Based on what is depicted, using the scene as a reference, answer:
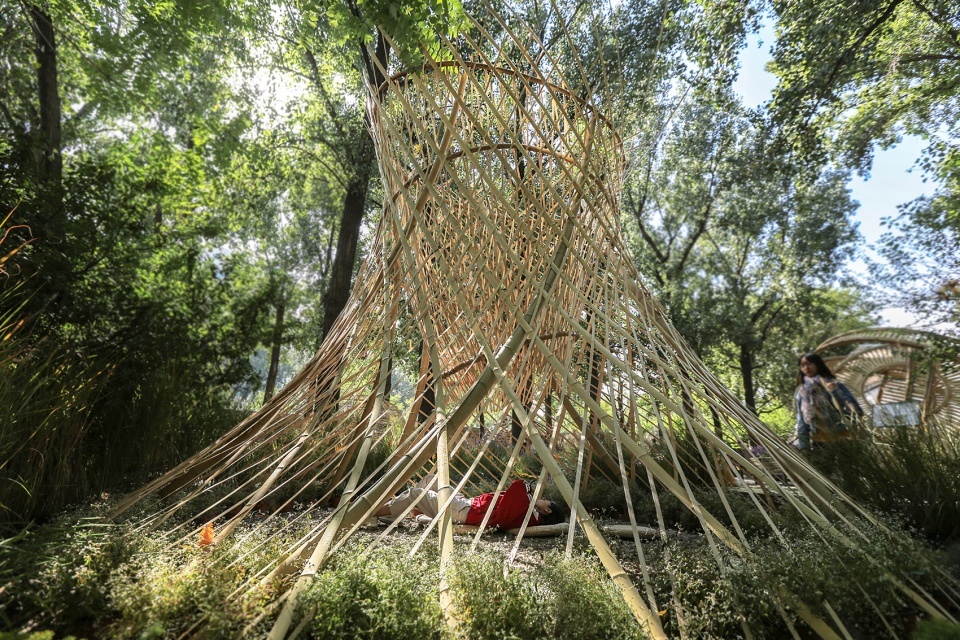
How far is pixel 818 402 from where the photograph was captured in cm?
437

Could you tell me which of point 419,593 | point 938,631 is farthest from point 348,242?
point 938,631

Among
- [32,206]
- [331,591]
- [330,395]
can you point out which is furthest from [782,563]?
[32,206]

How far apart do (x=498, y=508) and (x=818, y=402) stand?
3002mm

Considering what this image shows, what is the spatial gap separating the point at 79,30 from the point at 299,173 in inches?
170

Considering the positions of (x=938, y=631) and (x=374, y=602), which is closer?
(x=938, y=631)

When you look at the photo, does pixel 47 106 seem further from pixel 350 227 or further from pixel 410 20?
pixel 410 20

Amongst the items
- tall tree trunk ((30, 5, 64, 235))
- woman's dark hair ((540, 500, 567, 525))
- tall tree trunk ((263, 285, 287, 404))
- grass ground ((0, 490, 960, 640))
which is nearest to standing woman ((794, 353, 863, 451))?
woman's dark hair ((540, 500, 567, 525))

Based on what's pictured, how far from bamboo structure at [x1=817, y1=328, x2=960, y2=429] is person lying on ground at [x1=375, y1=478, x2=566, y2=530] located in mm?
3515

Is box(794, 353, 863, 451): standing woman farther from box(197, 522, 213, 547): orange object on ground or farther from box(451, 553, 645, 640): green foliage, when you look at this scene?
box(197, 522, 213, 547): orange object on ground

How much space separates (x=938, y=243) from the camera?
893cm

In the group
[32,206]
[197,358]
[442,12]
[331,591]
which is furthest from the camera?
[197,358]

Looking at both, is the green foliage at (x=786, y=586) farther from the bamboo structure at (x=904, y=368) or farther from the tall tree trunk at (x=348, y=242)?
the tall tree trunk at (x=348, y=242)

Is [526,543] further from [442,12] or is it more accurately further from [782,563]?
[442,12]

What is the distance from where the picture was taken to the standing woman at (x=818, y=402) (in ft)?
13.6
